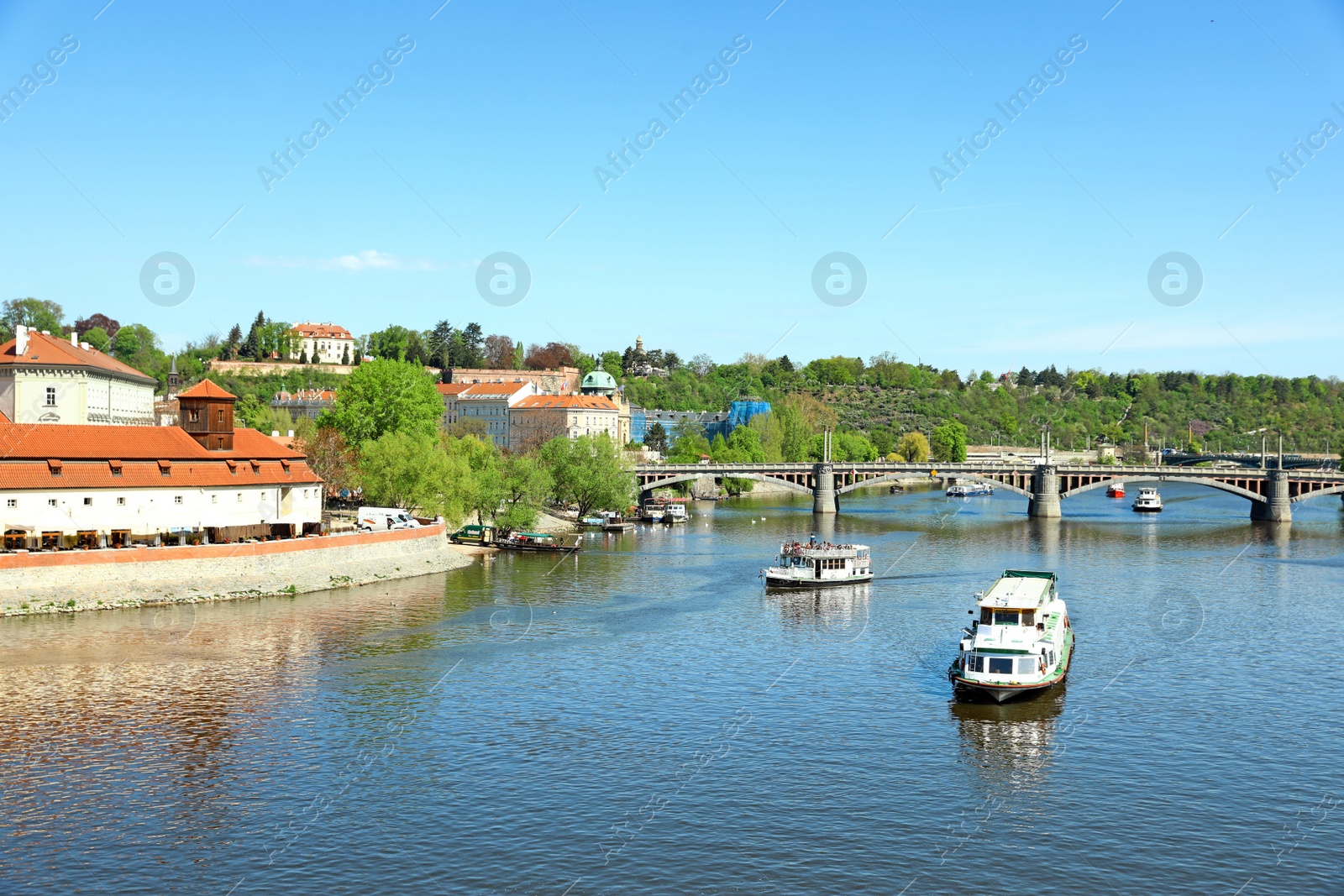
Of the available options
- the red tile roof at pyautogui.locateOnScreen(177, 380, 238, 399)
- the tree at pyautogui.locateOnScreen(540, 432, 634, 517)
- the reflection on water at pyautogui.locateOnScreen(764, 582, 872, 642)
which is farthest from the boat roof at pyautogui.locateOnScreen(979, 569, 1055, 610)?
the tree at pyautogui.locateOnScreen(540, 432, 634, 517)

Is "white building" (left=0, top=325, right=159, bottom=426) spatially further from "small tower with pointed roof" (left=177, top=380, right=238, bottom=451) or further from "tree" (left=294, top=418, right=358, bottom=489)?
"tree" (left=294, top=418, right=358, bottom=489)

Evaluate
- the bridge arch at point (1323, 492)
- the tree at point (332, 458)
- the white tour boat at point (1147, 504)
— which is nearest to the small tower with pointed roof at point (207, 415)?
the tree at point (332, 458)

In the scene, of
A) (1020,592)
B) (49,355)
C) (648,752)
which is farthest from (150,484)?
(1020,592)

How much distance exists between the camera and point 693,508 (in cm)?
16238

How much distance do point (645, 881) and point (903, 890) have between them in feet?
22.6

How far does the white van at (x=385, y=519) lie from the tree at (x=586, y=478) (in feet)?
116

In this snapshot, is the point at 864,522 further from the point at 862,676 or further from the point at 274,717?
the point at 274,717

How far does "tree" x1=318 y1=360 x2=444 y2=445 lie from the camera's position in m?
117

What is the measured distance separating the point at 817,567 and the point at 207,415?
43510 millimetres

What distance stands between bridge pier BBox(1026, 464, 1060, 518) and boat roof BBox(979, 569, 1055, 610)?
87.6m

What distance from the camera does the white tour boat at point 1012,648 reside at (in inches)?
2012

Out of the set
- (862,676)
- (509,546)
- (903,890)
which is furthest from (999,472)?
(903,890)

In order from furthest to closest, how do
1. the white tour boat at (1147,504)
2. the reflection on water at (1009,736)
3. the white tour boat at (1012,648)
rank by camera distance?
the white tour boat at (1147,504), the white tour boat at (1012,648), the reflection on water at (1009,736)

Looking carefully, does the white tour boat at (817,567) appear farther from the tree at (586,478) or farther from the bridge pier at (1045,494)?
the bridge pier at (1045,494)
